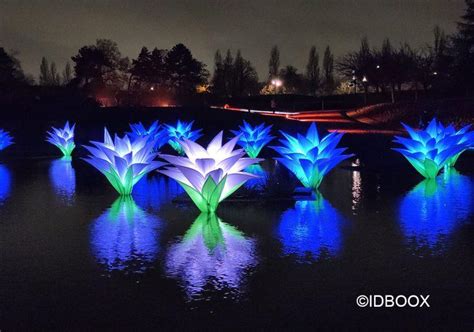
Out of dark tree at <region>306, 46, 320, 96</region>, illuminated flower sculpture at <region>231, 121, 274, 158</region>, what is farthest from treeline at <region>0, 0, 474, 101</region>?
illuminated flower sculpture at <region>231, 121, 274, 158</region>

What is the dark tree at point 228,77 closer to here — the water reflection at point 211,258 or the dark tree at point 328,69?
the dark tree at point 328,69

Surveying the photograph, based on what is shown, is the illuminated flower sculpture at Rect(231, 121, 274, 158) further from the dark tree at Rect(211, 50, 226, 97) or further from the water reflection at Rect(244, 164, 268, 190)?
the dark tree at Rect(211, 50, 226, 97)

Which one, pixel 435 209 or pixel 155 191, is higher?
pixel 155 191

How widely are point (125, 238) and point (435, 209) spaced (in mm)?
5639

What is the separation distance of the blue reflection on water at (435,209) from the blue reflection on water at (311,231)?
1.07 meters

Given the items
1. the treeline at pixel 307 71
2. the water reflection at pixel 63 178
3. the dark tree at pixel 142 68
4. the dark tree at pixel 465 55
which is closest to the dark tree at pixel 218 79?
the treeline at pixel 307 71

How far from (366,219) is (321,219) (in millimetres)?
748

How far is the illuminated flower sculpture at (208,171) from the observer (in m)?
9.26

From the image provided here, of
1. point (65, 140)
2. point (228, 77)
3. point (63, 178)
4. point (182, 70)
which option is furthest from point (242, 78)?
point (63, 178)

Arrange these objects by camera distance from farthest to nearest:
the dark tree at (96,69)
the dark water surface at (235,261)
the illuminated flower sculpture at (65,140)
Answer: the dark tree at (96,69), the illuminated flower sculpture at (65,140), the dark water surface at (235,261)

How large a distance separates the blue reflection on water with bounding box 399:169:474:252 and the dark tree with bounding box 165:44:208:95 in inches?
2115

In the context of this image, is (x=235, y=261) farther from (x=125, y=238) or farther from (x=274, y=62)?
(x=274, y=62)

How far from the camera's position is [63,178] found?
15.9 meters

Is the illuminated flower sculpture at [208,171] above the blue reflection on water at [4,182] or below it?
above
